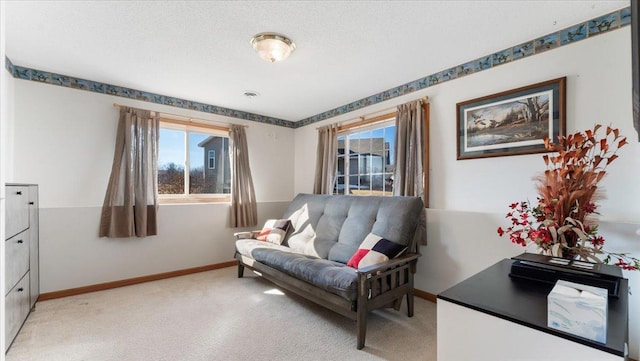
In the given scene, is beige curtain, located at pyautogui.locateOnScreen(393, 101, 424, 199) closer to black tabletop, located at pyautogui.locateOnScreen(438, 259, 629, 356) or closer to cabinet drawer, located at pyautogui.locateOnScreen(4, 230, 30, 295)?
black tabletop, located at pyautogui.locateOnScreen(438, 259, 629, 356)

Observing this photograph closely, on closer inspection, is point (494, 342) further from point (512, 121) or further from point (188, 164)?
point (188, 164)

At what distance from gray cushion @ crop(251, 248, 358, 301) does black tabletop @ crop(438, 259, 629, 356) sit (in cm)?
93

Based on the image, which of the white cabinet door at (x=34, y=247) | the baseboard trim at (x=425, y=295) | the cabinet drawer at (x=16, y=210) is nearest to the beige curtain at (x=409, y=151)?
the baseboard trim at (x=425, y=295)

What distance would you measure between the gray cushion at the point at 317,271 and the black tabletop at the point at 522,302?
3.07 feet

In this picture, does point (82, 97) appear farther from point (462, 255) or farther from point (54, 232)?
point (462, 255)

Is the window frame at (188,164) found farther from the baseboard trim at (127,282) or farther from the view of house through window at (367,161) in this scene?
the view of house through window at (367,161)

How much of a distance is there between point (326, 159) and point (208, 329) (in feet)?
8.40

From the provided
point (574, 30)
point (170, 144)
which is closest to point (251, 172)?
point (170, 144)

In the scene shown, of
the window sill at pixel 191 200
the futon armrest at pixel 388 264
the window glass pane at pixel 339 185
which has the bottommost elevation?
the futon armrest at pixel 388 264

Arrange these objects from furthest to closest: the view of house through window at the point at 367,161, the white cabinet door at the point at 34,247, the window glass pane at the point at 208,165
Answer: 1. the window glass pane at the point at 208,165
2. the view of house through window at the point at 367,161
3. the white cabinet door at the point at 34,247

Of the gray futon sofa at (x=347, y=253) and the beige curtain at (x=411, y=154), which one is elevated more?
the beige curtain at (x=411, y=154)

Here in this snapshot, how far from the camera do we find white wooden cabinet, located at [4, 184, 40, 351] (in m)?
1.95

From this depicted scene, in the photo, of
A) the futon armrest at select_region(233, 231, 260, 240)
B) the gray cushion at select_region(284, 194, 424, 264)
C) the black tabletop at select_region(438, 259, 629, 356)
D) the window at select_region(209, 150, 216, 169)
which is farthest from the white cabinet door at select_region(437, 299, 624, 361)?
the window at select_region(209, 150, 216, 169)

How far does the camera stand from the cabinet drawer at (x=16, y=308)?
6.27ft
